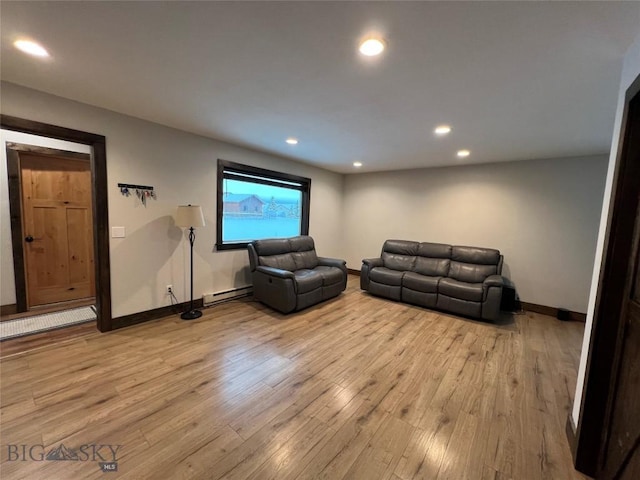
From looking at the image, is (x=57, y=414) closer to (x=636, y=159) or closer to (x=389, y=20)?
(x=389, y=20)

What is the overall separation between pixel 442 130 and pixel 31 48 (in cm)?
359

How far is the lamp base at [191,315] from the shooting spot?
3348mm

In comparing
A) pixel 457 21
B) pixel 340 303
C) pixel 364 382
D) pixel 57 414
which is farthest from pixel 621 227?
pixel 57 414

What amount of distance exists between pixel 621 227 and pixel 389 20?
5.40ft

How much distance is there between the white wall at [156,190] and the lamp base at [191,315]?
10.8 inches

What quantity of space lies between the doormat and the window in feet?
6.12

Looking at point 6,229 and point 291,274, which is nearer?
point 6,229

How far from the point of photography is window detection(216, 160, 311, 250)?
4.02m

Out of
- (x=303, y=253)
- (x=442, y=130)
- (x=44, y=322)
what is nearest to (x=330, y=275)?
(x=303, y=253)

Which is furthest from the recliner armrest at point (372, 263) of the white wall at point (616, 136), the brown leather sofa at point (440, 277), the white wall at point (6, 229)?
the white wall at point (6, 229)

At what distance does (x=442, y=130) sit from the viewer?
2.96 m

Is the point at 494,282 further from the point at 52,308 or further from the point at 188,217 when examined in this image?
the point at 52,308

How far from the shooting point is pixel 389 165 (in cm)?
504

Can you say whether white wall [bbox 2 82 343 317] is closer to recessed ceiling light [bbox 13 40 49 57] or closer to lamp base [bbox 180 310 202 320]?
lamp base [bbox 180 310 202 320]
